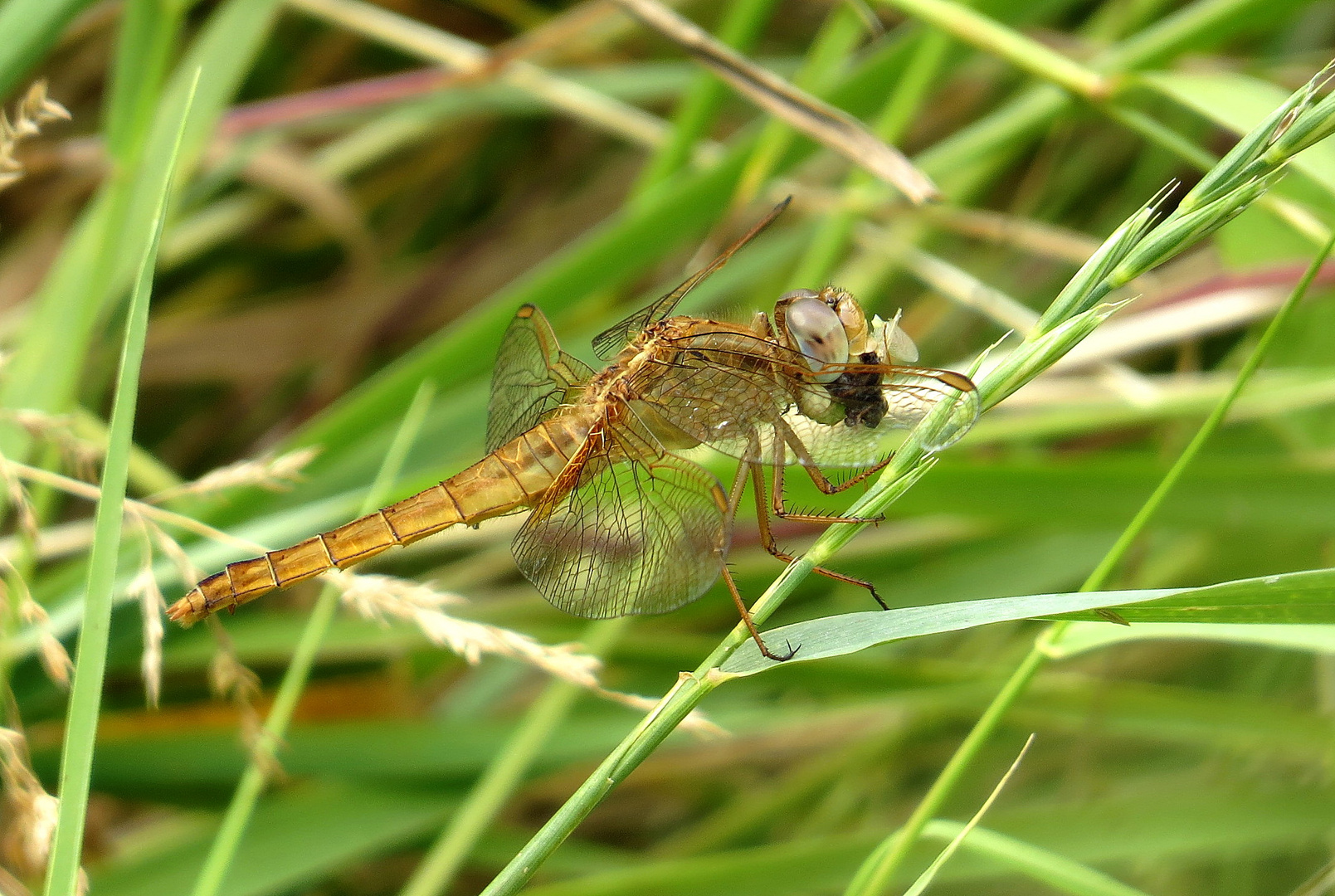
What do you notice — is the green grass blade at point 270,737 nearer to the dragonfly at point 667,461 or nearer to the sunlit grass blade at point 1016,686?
the dragonfly at point 667,461

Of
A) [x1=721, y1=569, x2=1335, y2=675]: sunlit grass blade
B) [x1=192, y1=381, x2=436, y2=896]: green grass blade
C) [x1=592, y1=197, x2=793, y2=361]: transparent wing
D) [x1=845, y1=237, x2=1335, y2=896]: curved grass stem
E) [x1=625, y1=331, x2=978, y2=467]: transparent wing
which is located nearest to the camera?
[x1=721, y1=569, x2=1335, y2=675]: sunlit grass blade

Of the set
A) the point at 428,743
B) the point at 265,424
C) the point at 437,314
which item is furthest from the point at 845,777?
the point at 265,424

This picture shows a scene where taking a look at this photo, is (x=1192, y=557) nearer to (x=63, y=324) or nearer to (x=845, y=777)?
(x=845, y=777)

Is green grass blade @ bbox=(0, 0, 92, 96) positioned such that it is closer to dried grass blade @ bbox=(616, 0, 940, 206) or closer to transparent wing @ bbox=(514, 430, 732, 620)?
dried grass blade @ bbox=(616, 0, 940, 206)

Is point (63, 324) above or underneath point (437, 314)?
underneath

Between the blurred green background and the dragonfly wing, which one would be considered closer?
the dragonfly wing

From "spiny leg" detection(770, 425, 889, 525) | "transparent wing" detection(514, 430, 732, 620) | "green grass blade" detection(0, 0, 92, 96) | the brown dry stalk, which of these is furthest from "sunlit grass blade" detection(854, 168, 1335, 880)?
"green grass blade" detection(0, 0, 92, 96)
